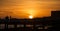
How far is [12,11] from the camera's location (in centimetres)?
271

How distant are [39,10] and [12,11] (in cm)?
46

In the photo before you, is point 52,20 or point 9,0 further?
point 9,0

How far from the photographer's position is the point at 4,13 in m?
2.71

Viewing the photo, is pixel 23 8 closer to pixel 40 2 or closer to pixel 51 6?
pixel 40 2

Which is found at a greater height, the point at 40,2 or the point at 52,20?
the point at 40,2

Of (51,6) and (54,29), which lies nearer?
(54,29)

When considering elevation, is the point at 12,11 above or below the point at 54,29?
above

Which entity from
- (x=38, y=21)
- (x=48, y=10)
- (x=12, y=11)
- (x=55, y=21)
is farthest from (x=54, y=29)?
(x=12, y=11)

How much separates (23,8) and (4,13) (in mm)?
336

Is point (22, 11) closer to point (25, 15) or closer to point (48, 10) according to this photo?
point (25, 15)

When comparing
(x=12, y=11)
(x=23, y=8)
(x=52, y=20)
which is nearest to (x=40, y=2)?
(x=23, y=8)

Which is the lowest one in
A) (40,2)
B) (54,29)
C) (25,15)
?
(54,29)

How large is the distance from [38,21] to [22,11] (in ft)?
2.50

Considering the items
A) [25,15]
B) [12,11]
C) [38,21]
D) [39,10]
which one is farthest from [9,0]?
[38,21]
